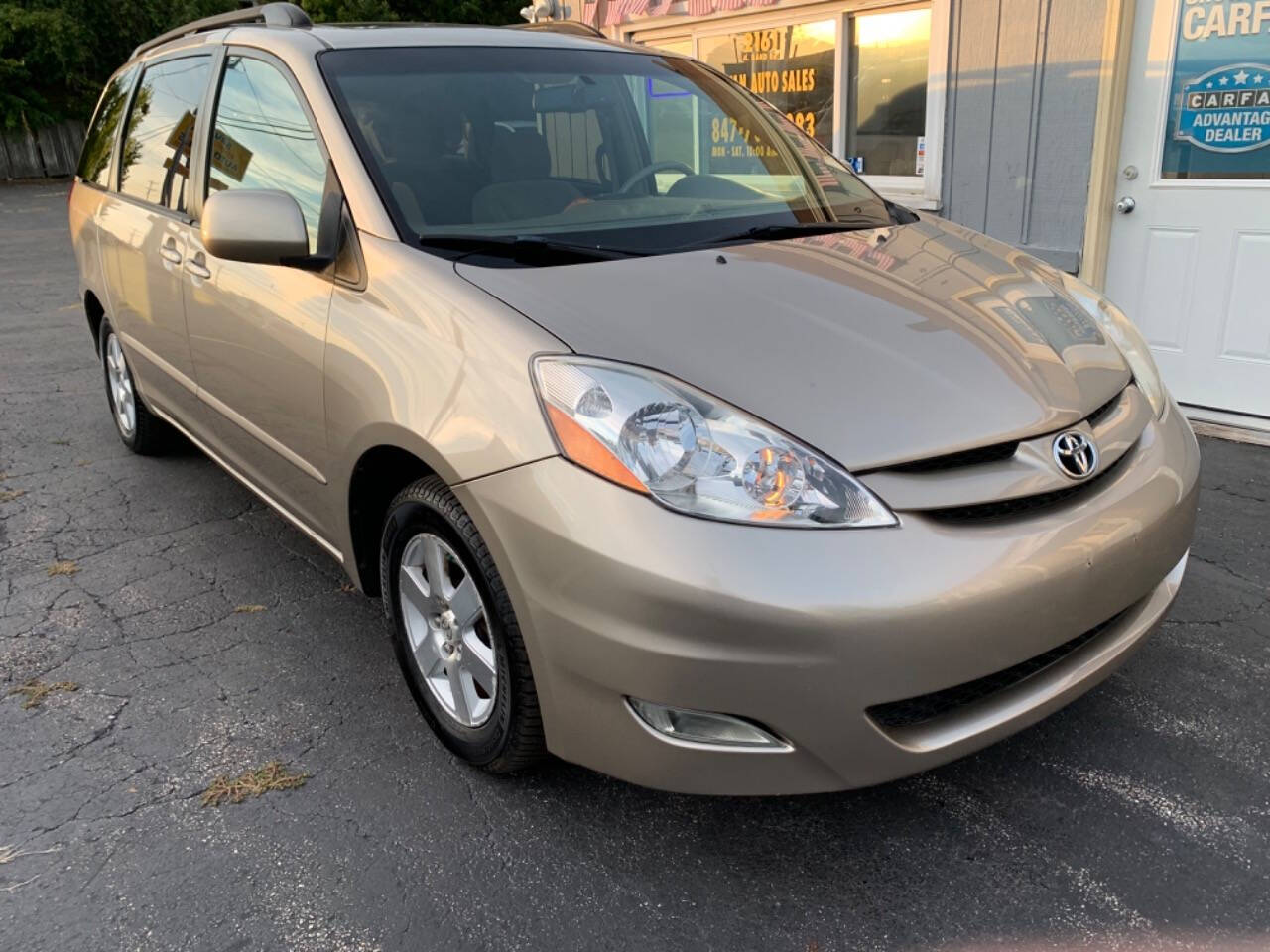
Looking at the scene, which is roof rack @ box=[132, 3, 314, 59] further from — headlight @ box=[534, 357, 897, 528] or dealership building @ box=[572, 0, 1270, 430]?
dealership building @ box=[572, 0, 1270, 430]

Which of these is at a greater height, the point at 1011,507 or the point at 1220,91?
the point at 1220,91

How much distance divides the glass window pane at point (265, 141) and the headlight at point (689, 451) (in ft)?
3.68

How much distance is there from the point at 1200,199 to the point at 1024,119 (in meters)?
1.01

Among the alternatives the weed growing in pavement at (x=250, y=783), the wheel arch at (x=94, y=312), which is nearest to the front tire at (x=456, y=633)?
the weed growing in pavement at (x=250, y=783)

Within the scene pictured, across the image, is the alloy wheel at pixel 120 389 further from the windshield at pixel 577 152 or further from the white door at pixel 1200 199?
the white door at pixel 1200 199

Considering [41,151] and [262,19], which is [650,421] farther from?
[41,151]

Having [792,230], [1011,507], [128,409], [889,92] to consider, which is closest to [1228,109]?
[889,92]

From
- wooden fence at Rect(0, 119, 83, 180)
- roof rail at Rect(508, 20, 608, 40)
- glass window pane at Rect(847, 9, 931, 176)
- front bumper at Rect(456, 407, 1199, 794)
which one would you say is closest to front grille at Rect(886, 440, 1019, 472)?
front bumper at Rect(456, 407, 1199, 794)

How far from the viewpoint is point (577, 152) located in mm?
3201

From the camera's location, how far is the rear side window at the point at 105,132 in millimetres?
4480

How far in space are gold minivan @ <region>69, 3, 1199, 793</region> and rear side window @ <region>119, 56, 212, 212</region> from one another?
0.79ft

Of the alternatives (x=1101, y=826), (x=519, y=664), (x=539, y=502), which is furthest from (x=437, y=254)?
(x=1101, y=826)

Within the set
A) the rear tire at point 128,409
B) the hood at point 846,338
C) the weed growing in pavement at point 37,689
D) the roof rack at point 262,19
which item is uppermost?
the roof rack at point 262,19

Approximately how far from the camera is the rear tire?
15.2 ft
